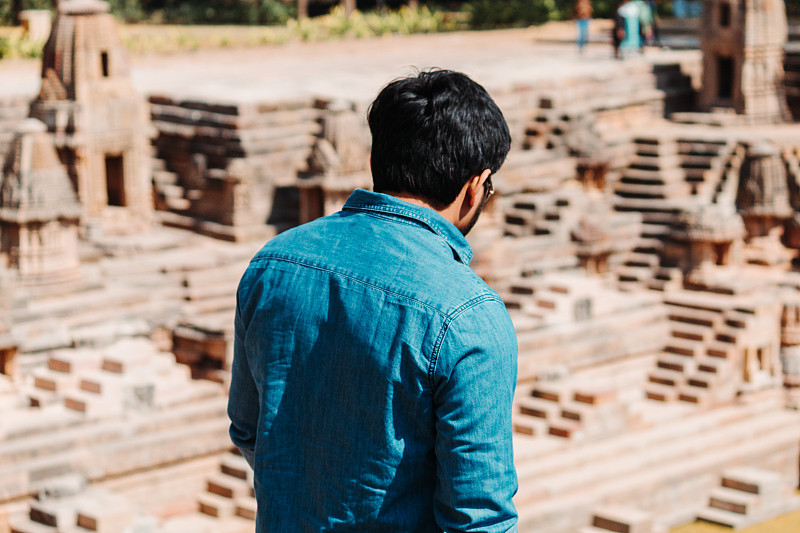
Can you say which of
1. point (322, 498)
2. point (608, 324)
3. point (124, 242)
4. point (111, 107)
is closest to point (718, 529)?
point (608, 324)

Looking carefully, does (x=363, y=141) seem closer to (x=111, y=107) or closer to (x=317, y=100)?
(x=317, y=100)

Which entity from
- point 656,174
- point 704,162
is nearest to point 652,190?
point 656,174

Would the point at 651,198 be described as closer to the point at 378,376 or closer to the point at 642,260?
the point at 642,260

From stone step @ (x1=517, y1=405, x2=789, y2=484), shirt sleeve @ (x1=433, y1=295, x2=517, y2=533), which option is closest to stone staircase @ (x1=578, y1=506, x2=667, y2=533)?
stone step @ (x1=517, y1=405, x2=789, y2=484)

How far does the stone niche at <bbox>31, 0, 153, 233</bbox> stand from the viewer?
15789 millimetres

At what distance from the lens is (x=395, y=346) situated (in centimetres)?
244

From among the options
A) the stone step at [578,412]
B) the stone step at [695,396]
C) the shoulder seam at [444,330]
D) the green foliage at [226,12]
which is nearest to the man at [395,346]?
the shoulder seam at [444,330]

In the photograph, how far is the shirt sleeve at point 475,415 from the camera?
2383 millimetres

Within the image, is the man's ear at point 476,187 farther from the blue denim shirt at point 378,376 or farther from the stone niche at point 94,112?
the stone niche at point 94,112

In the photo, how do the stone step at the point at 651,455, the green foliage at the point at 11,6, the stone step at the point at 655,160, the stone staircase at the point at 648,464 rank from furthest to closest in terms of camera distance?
the green foliage at the point at 11,6
the stone step at the point at 655,160
the stone step at the point at 651,455
the stone staircase at the point at 648,464

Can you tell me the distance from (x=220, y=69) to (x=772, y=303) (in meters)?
10.1

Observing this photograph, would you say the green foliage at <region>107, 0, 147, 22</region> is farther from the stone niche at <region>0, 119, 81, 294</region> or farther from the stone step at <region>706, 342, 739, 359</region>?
the stone step at <region>706, 342, 739, 359</region>

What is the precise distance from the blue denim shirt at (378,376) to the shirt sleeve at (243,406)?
0.07m

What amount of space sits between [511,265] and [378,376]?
47.9 ft
